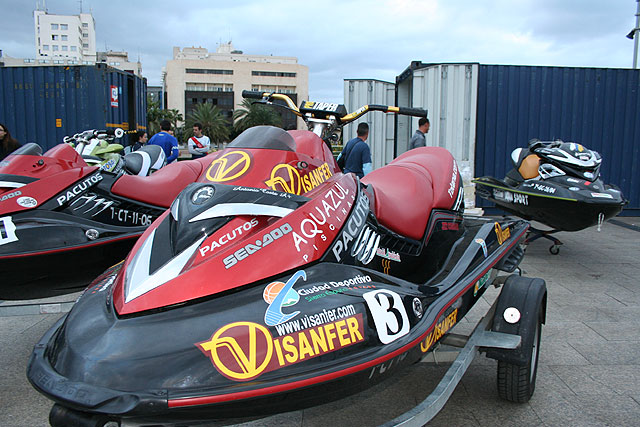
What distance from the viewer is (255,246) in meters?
1.89

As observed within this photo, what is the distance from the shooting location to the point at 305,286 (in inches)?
73.8

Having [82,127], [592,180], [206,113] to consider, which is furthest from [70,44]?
[592,180]

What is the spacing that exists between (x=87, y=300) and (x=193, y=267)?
455mm

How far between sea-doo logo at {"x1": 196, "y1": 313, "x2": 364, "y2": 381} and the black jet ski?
206 inches

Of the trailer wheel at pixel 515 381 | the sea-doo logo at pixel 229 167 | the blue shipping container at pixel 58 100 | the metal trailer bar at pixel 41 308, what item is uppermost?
the blue shipping container at pixel 58 100

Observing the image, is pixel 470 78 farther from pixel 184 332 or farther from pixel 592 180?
pixel 184 332

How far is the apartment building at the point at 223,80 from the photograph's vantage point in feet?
295

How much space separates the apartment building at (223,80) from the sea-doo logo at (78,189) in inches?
3278

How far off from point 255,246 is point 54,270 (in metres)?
2.24

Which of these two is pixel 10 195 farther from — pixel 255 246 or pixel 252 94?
pixel 255 246

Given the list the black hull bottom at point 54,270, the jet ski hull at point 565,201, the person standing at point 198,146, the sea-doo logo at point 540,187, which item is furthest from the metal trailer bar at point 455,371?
the person standing at point 198,146

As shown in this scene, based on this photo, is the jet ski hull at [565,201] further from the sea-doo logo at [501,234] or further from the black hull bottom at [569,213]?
the sea-doo logo at [501,234]

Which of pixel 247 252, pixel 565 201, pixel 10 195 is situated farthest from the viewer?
pixel 565 201

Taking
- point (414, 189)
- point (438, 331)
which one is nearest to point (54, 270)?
point (414, 189)
